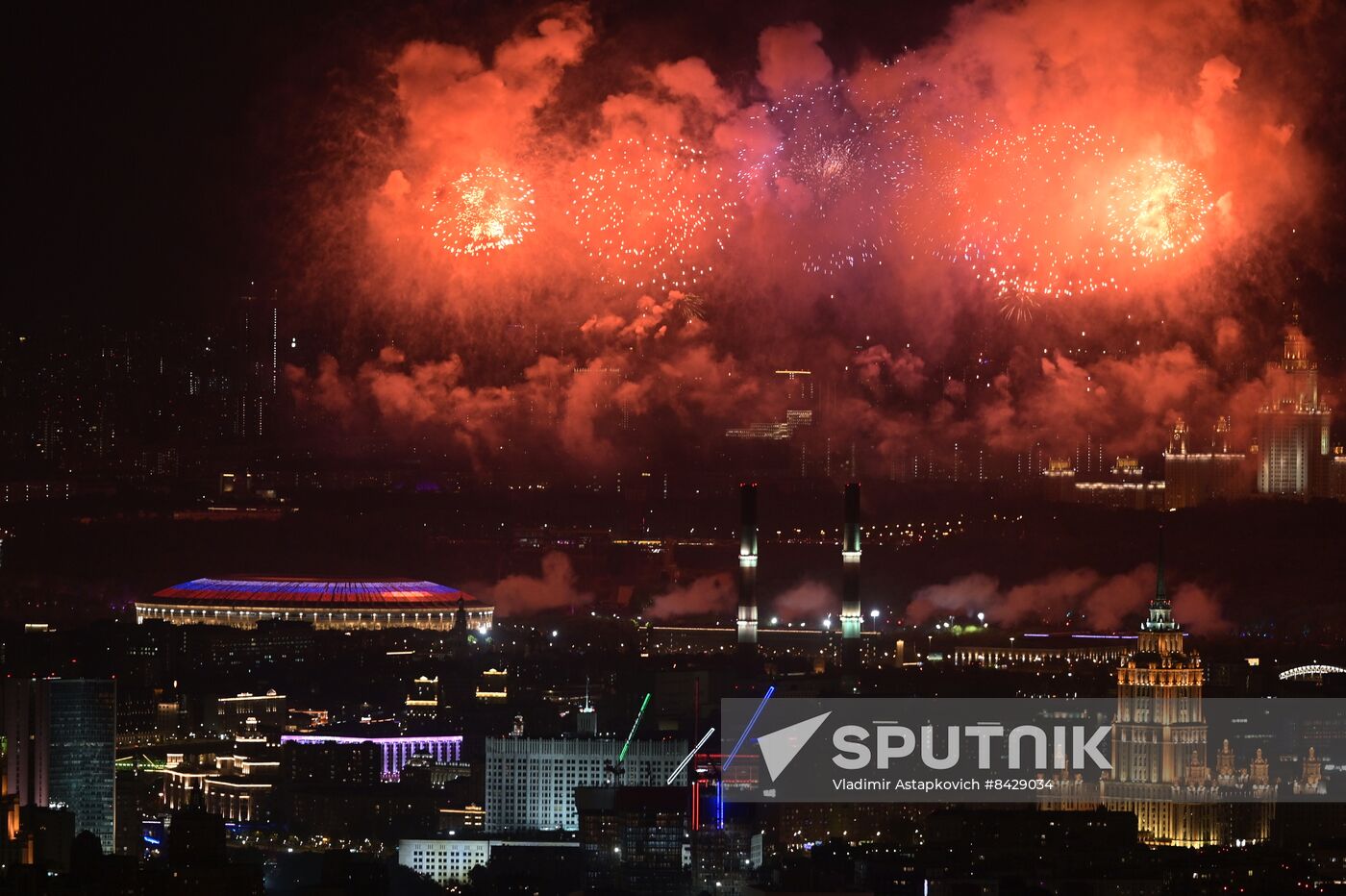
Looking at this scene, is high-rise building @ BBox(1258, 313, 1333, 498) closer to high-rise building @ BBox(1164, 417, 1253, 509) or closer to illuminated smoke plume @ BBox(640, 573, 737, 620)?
high-rise building @ BBox(1164, 417, 1253, 509)

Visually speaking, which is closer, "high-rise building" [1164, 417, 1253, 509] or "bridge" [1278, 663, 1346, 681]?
"bridge" [1278, 663, 1346, 681]

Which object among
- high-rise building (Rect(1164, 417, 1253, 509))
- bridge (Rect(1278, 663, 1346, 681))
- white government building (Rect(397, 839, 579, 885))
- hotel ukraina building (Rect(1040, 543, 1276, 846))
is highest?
high-rise building (Rect(1164, 417, 1253, 509))

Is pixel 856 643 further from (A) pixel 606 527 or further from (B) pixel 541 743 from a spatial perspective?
(B) pixel 541 743

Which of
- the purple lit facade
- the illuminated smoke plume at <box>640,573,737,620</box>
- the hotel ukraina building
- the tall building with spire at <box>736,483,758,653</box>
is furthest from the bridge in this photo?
the illuminated smoke plume at <box>640,573,737,620</box>

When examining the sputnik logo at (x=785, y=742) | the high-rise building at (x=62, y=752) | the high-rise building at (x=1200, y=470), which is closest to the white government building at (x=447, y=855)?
the high-rise building at (x=62, y=752)

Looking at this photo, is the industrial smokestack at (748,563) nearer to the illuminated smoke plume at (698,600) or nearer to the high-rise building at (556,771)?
the illuminated smoke plume at (698,600)
